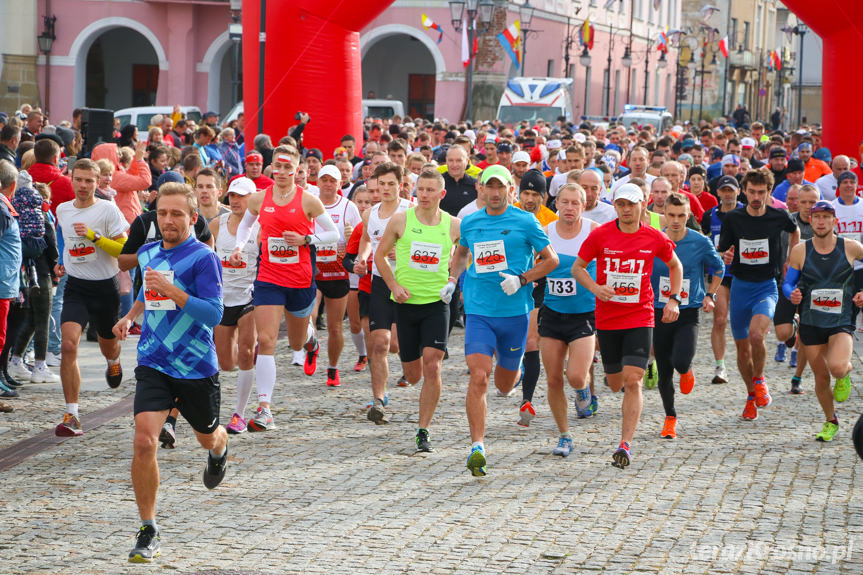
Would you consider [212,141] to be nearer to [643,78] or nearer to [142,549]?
[142,549]

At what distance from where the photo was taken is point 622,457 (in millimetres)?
7777

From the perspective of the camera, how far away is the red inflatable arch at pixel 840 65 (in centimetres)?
1712

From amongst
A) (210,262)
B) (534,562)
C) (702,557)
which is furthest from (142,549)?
(702,557)

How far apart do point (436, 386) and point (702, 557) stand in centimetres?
262

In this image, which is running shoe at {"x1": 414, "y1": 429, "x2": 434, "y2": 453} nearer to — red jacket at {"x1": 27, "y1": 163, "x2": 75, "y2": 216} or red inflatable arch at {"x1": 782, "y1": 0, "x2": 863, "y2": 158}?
red jacket at {"x1": 27, "y1": 163, "x2": 75, "y2": 216}

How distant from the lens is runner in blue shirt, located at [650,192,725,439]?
9109 millimetres

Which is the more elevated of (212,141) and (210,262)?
(212,141)

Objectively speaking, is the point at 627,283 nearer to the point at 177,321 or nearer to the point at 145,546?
the point at 177,321

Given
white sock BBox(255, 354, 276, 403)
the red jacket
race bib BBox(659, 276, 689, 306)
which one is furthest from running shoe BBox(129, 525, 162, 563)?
the red jacket

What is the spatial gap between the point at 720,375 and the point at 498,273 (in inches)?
156

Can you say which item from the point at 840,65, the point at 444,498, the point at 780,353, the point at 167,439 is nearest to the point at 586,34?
the point at 840,65

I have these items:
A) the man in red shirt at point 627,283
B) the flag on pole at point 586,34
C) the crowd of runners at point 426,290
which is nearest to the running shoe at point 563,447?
the crowd of runners at point 426,290

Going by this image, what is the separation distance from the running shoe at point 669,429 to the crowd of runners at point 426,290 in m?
0.02

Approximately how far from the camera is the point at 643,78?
6156cm
